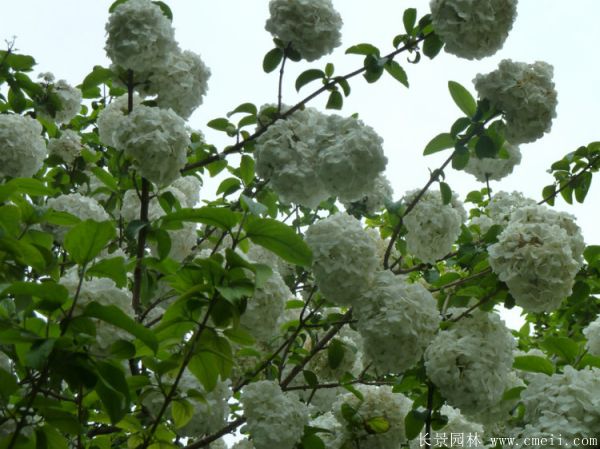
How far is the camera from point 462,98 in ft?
8.87

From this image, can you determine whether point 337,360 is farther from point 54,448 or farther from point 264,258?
point 54,448

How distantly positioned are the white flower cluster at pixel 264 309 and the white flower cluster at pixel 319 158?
12.4 inches

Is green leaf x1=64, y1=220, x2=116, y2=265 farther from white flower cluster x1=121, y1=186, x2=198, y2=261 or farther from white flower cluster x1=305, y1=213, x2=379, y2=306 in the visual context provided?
white flower cluster x1=121, y1=186, x2=198, y2=261

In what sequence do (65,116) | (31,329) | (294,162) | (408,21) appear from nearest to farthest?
(31,329) < (294,162) < (408,21) < (65,116)

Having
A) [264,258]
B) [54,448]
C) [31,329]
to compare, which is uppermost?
[264,258]

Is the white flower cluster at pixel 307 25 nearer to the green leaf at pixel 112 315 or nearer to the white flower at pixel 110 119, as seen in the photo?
the white flower at pixel 110 119

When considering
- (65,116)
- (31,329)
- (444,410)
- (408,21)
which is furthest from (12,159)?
(444,410)

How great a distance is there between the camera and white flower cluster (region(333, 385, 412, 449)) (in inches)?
111

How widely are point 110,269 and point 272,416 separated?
0.77 metres

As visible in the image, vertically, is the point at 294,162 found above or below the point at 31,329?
above

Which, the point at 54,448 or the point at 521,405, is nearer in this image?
the point at 54,448

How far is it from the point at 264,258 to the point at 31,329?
1.73 m

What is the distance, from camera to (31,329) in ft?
6.36

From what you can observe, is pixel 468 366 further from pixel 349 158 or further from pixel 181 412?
pixel 181 412
